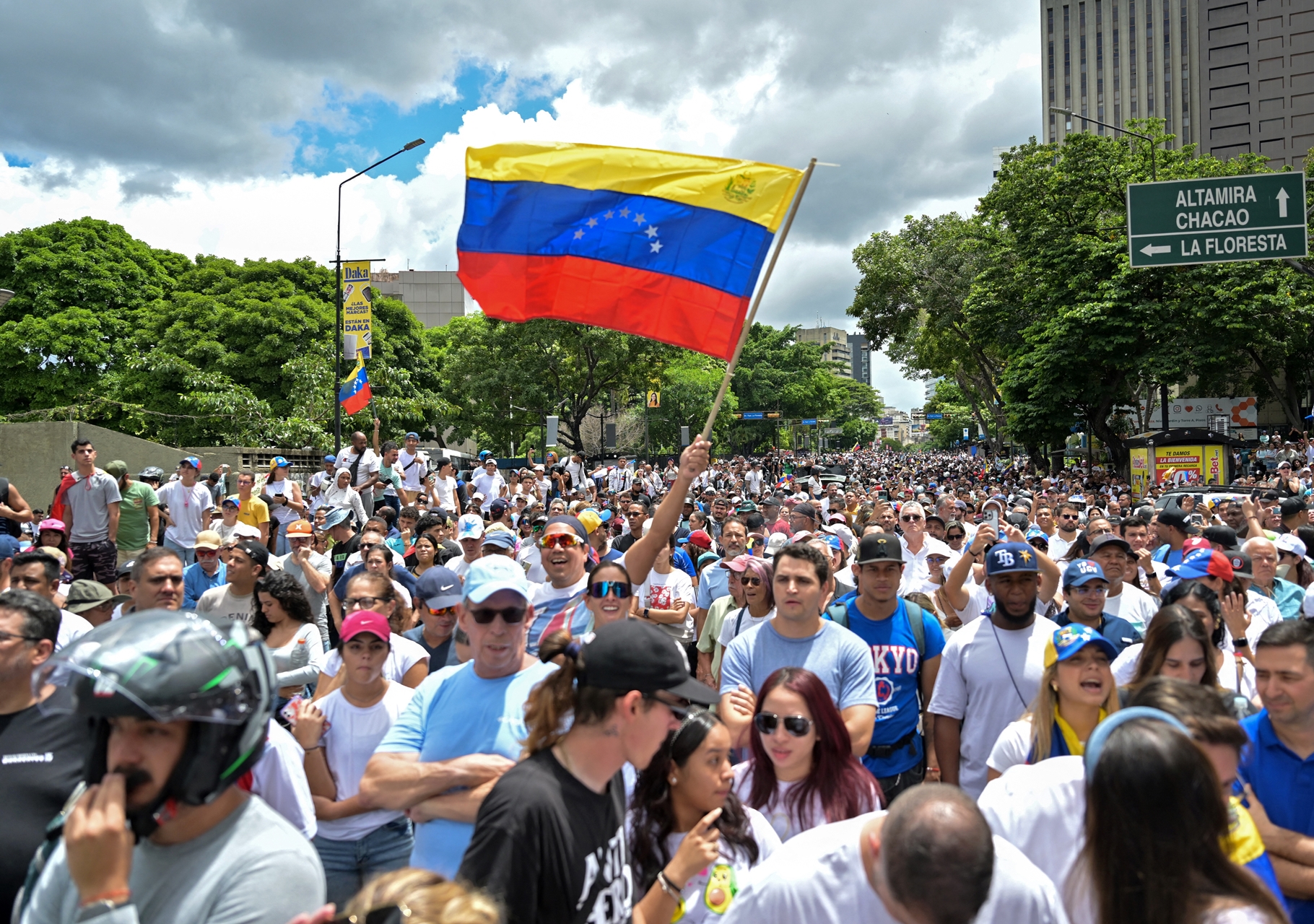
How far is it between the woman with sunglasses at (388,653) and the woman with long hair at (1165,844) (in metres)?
2.99

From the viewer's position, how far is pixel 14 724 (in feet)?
9.34

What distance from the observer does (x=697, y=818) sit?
114 inches

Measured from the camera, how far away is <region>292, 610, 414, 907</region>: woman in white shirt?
358 cm

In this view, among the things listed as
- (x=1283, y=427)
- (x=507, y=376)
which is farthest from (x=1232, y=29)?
(x=507, y=376)

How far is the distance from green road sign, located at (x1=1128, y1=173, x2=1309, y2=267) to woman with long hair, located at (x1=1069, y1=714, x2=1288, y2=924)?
1292 centimetres

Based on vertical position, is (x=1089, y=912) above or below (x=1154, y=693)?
below

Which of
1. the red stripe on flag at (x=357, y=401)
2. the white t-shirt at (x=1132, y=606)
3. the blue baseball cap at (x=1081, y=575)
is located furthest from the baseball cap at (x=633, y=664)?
the red stripe on flag at (x=357, y=401)

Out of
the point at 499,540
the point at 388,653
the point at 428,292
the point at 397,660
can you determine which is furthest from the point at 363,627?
the point at 428,292

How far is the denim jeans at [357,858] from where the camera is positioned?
3.65 meters

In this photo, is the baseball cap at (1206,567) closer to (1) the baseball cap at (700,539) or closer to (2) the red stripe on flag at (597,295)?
(2) the red stripe on flag at (597,295)

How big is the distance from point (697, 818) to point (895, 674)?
2.25m

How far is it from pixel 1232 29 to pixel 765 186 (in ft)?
281

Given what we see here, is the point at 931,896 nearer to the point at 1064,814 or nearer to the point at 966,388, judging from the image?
the point at 1064,814

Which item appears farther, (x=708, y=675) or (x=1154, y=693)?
(x=708, y=675)
